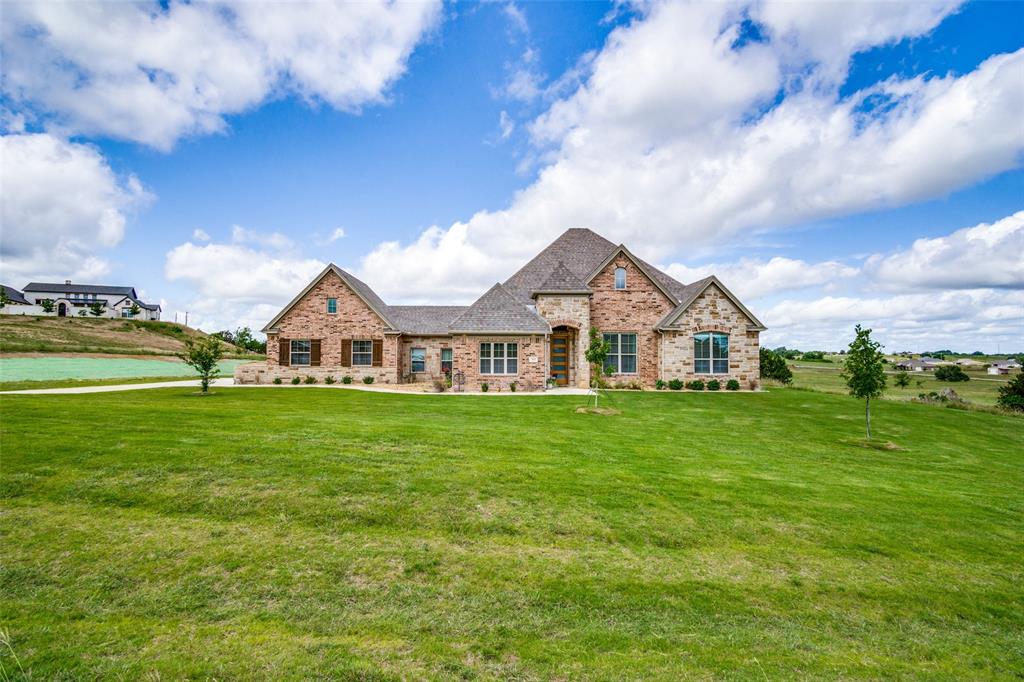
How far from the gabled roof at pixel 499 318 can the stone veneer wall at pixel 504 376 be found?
525 mm

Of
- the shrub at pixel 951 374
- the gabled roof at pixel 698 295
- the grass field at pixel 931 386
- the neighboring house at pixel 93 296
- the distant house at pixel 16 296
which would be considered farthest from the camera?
the neighboring house at pixel 93 296

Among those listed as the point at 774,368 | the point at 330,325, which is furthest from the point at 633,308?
the point at 330,325


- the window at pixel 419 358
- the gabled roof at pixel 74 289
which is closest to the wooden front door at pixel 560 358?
the window at pixel 419 358

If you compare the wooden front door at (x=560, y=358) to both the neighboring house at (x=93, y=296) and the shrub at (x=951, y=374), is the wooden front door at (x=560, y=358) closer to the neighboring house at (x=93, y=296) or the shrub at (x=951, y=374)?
the shrub at (x=951, y=374)

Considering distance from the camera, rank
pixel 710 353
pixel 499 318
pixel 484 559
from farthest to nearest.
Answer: pixel 710 353 → pixel 499 318 → pixel 484 559

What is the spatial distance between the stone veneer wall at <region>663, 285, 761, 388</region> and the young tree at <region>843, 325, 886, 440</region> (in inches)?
488

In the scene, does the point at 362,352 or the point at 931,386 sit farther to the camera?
the point at 931,386

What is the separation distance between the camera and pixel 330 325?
28.0 metres

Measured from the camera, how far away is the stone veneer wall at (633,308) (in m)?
27.6

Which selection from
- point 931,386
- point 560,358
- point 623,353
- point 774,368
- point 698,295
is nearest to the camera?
point 698,295

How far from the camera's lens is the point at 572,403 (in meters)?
19.3

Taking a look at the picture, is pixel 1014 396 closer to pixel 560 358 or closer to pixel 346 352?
pixel 560 358

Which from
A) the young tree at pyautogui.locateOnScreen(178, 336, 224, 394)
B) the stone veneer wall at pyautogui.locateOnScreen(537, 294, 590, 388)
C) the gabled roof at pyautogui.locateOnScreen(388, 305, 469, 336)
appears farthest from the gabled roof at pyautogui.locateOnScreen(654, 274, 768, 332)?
the young tree at pyautogui.locateOnScreen(178, 336, 224, 394)

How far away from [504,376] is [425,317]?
28.1 ft
